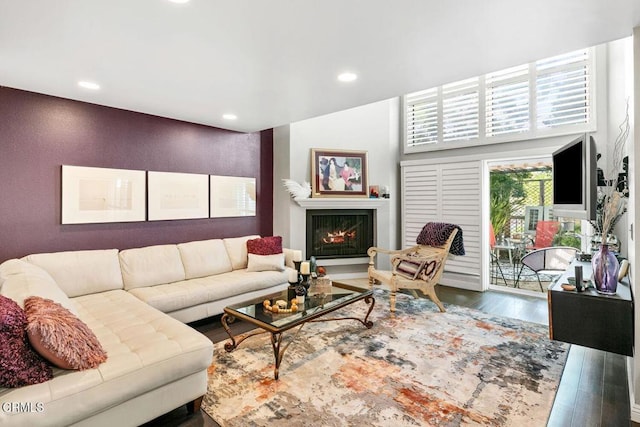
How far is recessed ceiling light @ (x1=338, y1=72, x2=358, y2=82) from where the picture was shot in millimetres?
2717

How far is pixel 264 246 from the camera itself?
405 centimetres

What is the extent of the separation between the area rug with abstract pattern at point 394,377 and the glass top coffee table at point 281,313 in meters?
0.15

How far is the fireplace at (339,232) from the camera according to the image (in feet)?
16.6

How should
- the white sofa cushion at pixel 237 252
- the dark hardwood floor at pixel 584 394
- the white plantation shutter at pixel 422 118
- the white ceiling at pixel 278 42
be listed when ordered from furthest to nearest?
the white plantation shutter at pixel 422 118 → the white sofa cushion at pixel 237 252 → the dark hardwood floor at pixel 584 394 → the white ceiling at pixel 278 42

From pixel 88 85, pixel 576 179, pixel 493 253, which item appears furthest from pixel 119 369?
pixel 493 253

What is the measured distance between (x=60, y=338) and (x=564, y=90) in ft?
17.5

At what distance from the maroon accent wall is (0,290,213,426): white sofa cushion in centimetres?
118

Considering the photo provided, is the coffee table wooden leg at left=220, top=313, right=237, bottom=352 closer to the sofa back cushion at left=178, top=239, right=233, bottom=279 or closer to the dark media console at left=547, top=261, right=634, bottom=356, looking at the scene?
the sofa back cushion at left=178, top=239, right=233, bottom=279

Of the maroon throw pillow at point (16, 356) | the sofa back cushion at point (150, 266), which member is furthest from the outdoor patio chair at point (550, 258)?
the maroon throw pillow at point (16, 356)

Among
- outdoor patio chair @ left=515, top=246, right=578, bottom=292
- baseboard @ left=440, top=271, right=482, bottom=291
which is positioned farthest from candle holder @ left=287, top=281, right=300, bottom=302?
outdoor patio chair @ left=515, top=246, right=578, bottom=292

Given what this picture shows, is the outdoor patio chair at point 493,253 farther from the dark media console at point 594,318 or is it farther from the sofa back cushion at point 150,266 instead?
the sofa back cushion at point 150,266

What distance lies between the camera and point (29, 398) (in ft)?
4.54

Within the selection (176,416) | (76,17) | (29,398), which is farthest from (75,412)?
(76,17)

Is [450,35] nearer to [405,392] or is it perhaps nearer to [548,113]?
[405,392]
